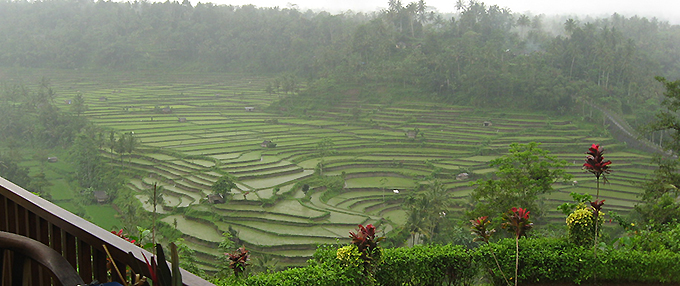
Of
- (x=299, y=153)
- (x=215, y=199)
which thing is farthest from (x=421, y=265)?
(x=299, y=153)

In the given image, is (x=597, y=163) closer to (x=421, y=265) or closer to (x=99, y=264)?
(x=421, y=265)

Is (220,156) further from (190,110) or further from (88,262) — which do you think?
(88,262)

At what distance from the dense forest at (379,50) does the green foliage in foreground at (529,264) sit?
2027 centimetres

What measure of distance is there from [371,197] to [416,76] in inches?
534

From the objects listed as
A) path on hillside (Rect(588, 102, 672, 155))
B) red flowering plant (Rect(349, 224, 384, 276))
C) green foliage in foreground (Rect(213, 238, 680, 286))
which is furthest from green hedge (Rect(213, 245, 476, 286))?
path on hillside (Rect(588, 102, 672, 155))

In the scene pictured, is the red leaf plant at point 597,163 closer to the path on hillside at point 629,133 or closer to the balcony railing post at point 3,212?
the balcony railing post at point 3,212

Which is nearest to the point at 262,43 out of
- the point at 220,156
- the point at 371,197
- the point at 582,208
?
the point at 220,156

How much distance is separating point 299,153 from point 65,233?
17.2 meters

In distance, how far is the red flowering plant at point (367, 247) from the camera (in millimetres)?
3088

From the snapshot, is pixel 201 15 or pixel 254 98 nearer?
pixel 254 98

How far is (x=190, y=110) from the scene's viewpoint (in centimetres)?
2370

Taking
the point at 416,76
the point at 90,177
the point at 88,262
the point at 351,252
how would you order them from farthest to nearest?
1. the point at 416,76
2. the point at 90,177
3. the point at 351,252
4. the point at 88,262

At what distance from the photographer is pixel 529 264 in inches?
140

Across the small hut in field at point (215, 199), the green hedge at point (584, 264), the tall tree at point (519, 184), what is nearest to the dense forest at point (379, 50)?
the small hut in field at point (215, 199)
